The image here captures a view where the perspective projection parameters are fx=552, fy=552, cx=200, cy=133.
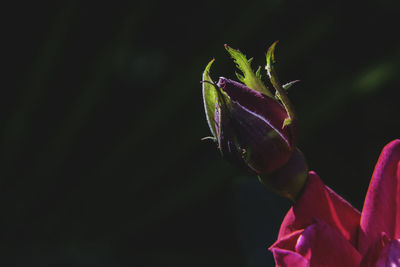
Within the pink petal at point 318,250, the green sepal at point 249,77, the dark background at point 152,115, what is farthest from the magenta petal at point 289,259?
the dark background at point 152,115

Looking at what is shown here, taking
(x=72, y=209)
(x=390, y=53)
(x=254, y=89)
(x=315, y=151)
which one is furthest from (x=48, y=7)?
(x=254, y=89)

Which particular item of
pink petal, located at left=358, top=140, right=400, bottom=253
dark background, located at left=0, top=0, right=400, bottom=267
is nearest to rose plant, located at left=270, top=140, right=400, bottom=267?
pink petal, located at left=358, top=140, right=400, bottom=253

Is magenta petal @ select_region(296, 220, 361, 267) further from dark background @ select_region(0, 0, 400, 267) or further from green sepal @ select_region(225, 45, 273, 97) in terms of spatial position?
dark background @ select_region(0, 0, 400, 267)

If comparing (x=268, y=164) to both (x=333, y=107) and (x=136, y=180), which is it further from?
(x=136, y=180)

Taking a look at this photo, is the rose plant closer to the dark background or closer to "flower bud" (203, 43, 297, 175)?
"flower bud" (203, 43, 297, 175)

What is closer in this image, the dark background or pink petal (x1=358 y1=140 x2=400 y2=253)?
pink petal (x1=358 y1=140 x2=400 y2=253)

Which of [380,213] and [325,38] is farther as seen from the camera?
[325,38]

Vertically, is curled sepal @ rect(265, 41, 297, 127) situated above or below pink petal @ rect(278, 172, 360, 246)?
above

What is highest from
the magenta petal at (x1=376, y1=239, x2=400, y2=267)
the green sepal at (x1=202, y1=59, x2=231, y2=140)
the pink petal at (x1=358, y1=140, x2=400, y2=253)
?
the green sepal at (x1=202, y1=59, x2=231, y2=140)
